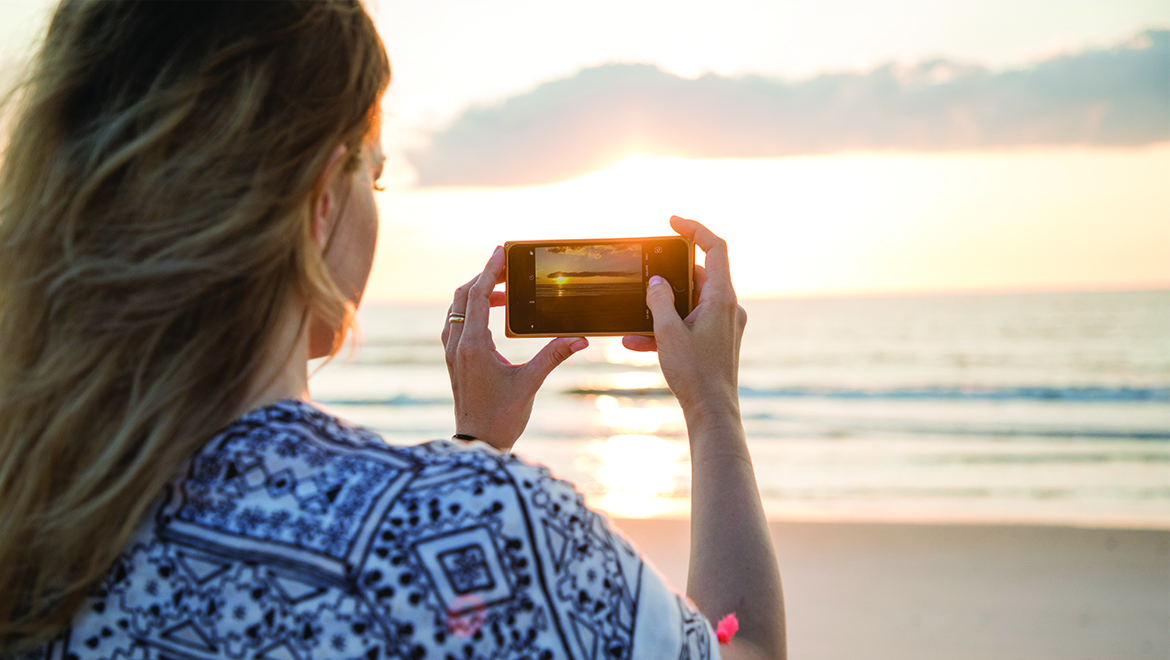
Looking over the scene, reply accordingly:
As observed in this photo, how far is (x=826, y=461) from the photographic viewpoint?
11.6 meters

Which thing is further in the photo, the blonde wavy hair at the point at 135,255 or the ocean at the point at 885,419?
the ocean at the point at 885,419

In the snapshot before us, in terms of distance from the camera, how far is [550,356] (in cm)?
156

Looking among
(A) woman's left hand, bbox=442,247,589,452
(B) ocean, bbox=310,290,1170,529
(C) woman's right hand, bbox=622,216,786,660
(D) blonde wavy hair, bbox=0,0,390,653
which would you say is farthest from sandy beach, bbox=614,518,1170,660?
(D) blonde wavy hair, bbox=0,0,390,653

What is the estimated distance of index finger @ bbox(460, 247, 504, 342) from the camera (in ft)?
4.90

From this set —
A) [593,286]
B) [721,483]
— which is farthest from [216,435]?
[593,286]

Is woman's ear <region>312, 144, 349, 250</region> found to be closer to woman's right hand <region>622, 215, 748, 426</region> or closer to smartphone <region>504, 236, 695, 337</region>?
woman's right hand <region>622, 215, 748, 426</region>

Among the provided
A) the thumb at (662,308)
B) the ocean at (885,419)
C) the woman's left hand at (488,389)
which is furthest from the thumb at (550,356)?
the ocean at (885,419)

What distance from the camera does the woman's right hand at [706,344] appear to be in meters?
1.23

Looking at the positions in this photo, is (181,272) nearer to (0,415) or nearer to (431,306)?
(0,415)

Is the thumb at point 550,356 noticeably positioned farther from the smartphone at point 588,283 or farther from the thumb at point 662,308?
the thumb at point 662,308

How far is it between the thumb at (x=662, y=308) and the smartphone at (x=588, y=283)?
0.22m

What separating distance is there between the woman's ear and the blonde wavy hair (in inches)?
0.9

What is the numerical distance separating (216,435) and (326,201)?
0.28 meters

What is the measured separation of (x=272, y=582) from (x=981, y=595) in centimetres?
603
